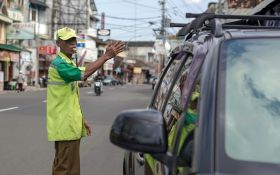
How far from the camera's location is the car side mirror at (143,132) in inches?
101

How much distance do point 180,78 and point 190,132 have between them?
2.88 ft

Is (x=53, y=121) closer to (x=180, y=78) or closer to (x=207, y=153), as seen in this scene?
(x=180, y=78)

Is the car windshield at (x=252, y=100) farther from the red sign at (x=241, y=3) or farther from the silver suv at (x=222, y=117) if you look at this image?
the red sign at (x=241, y=3)

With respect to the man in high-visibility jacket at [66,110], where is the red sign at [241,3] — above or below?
above

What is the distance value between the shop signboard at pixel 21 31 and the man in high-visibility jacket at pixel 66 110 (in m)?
43.0

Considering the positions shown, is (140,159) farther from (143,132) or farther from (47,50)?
(47,50)

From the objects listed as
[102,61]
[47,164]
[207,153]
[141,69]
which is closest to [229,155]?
[207,153]

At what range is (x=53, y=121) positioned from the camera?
498cm

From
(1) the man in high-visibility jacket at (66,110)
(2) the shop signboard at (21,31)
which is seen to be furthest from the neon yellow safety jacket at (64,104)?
(2) the shop signboard at (21,31)

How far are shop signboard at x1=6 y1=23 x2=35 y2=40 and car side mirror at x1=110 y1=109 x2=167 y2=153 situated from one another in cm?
4557

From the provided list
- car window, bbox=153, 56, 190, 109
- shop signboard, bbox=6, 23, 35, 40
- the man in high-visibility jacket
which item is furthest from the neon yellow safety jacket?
shop signboard, bbox=6, 23, 35, 40

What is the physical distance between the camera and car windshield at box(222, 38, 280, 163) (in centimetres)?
254

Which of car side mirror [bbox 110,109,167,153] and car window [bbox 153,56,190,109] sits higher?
car window [bbox 153,56,190,109]

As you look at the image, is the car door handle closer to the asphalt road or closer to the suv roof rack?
the suv roof rack
